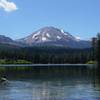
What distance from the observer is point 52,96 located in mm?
56844

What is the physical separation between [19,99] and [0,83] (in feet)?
101

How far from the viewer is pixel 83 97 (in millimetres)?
55531

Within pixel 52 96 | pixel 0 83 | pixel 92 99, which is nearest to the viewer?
pixel 92 99

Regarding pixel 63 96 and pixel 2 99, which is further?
pixel 63 96

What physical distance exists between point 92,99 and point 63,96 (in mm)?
5330

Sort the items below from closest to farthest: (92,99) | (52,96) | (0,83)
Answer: (92,99) → (52,96) → (0,83)

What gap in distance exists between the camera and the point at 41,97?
184ft

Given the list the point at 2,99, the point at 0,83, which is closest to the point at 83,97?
the point at 2,99

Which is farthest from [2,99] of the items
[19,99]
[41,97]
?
[41,97]

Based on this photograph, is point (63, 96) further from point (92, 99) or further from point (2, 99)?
point (2, 99)

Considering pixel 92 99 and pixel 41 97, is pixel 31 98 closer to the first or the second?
pixel 41 97

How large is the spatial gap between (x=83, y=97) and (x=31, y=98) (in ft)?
23.5

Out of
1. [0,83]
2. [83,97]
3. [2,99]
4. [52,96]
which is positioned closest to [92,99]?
[83,97]

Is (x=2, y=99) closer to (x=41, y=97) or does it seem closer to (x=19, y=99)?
(x=19, y=99)
